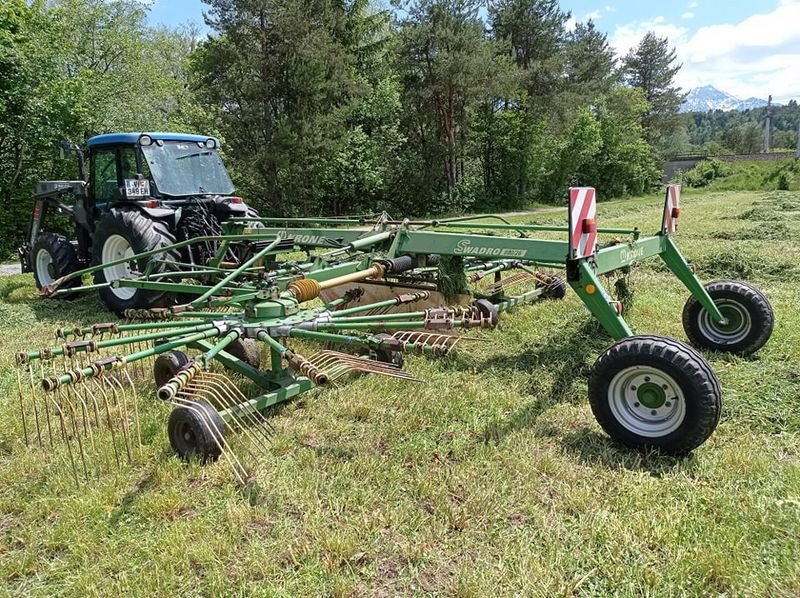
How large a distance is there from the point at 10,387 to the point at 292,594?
3.14 m

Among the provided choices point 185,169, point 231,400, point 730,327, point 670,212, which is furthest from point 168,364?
point 730,327

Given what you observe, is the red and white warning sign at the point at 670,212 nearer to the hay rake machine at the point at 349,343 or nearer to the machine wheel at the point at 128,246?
the hay rake machine at the point at 349,343

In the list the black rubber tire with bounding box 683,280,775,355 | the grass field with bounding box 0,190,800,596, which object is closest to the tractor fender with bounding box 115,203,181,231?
the grass field with bounding box 0,190,800,596

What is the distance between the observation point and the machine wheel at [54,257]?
706 cm

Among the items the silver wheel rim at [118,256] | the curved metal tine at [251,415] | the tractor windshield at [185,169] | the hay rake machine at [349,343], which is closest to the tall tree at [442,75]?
the tractor windshield at [185,169]

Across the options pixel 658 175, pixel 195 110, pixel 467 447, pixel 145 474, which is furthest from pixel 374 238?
pixel 658 175

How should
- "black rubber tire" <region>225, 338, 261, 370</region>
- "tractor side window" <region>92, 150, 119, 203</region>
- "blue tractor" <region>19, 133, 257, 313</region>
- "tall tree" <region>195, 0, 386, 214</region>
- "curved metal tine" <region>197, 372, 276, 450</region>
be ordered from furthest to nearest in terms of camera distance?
"tall tree" <region>195, 0, 386, 214</region> → "tractor side window" <region>92, 150, 119, 203</region> → "blue tractor" <region>19, 133, 257, 313</region> → "black rubber tire" <region>225, 338, 261, 370</region> → "curved metal tine" <region>197, 372, 276, 450</region>

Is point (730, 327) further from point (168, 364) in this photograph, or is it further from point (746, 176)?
point (746, 176)

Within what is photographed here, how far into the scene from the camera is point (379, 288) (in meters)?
5.20

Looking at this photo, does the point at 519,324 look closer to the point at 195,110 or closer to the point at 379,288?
the point at 379,288

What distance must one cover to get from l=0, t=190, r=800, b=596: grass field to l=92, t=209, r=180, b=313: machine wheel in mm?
2251

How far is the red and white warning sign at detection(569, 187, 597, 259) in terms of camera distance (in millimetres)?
3230

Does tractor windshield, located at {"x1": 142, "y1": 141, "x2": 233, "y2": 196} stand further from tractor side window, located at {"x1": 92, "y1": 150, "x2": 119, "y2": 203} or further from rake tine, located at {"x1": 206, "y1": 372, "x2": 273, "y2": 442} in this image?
rake tine, located at {"x1": 206, "y1": 372, "x2": 273, "y2": 442}

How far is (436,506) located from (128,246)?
205 inches
